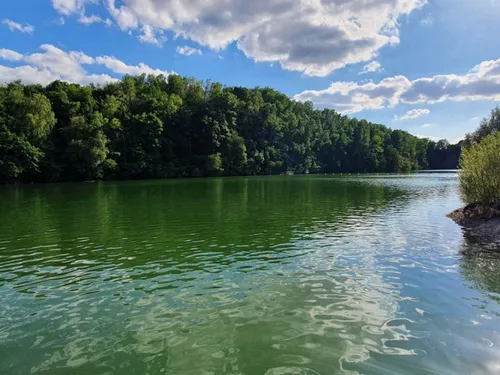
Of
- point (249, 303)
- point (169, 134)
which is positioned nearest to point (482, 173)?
point (249, 303)

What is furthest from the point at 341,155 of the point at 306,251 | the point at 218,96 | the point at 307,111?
the point at 306,251

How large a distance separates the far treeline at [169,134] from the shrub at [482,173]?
72.4 metres

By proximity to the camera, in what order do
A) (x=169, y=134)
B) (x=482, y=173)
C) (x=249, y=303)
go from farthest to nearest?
1. (x=169, y=134)
2. (x=482, y=173)
3. (x=249, y=303)

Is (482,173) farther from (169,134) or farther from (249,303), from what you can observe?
(169,134)

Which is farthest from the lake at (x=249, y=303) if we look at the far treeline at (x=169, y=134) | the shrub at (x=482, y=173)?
the far treeline at (x=169, y=134)

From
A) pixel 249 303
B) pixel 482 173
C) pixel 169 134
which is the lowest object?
pixel 249 303

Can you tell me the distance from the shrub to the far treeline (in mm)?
72367

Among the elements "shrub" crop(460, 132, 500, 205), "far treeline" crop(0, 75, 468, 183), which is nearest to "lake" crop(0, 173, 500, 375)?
"shrub" crop(460, 132, 500, 205)

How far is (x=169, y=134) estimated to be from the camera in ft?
354

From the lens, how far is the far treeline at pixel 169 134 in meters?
75.0

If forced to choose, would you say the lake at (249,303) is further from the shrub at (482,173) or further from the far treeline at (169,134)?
the far treeline at (169,134)

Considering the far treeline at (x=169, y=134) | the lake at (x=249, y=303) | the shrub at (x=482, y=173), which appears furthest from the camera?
the far treeline at (x=169, y=134)

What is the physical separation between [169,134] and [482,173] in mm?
94670

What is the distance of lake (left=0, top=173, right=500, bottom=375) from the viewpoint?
22.0 feet
